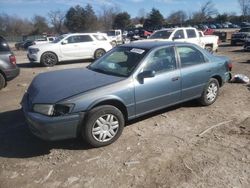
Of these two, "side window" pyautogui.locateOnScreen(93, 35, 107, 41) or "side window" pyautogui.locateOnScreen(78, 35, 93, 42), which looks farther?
"side window" pyautogui.locateOnScreen(93, 35, 107, 41)

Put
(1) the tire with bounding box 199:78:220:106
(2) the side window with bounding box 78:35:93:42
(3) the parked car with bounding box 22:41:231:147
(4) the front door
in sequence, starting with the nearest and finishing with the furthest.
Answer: (3) the parked car with bounding box 22:41:231:147, (4) the front door, (1) the tire with bounding box 199:78:220:106, (2) the side window with bounding box 78:35:93:42

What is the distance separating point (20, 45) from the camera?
39.2m

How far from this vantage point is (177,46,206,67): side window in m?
5.87

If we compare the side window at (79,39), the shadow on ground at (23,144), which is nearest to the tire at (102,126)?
the shadow on ground at (23,144)

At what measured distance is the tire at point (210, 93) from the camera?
21.0 feet

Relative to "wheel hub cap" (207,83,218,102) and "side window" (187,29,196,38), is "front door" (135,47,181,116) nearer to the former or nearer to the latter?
"wheel hub cap" (207,83,218,102)

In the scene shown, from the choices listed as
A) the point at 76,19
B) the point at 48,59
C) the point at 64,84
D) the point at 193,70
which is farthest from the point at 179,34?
the point at 76,19

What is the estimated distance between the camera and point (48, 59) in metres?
14.4

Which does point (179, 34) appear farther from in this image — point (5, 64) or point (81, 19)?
point (81, 19)

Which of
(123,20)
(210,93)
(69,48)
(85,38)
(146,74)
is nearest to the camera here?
(146,74)

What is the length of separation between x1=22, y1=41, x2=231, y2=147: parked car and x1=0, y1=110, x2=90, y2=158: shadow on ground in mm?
364

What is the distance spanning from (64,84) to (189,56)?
2.70 metres

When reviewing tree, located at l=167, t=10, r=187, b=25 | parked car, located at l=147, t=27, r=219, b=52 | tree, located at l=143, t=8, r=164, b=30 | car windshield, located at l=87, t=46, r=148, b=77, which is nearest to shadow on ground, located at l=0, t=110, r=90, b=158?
car windshield, located at l=87, t=46, r=148, b=77

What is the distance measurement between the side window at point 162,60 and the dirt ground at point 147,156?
1026mm
